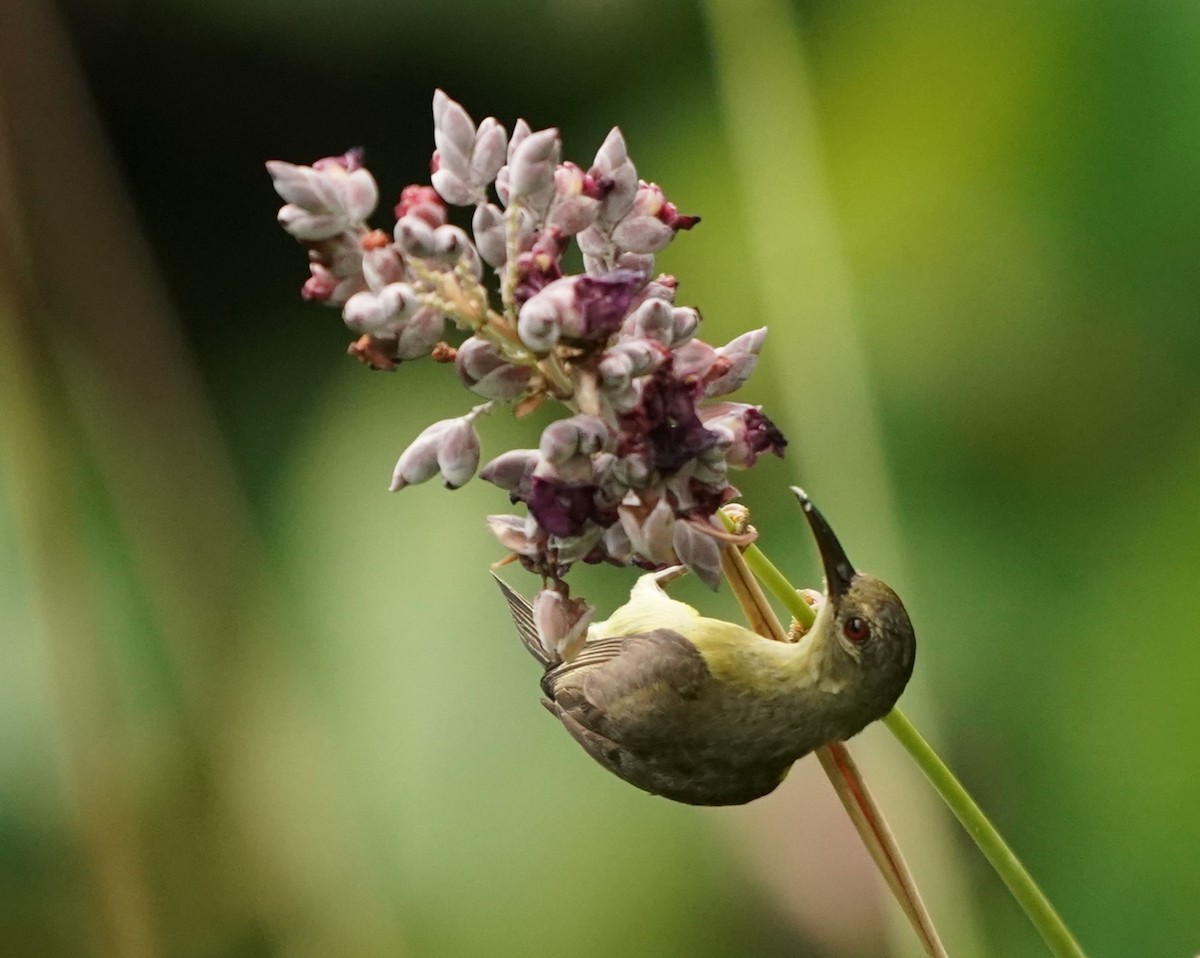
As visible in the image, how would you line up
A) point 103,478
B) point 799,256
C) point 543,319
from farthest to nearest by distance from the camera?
point 103,478 < point 799,256 < point 543,319

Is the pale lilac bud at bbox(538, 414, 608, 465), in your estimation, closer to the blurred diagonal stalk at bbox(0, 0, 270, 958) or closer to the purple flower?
the purple flower

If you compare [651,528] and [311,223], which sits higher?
[311,223]

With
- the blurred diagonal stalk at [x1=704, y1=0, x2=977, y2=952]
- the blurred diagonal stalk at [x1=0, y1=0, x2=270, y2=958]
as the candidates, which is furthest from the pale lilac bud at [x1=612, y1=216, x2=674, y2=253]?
the blurred diagonal stalk at [x1=0, y1=0, x2=270, y2=958]

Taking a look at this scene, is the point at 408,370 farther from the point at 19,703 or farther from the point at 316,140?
the point at 19,703

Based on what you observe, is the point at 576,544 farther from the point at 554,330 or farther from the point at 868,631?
the point at 868,631

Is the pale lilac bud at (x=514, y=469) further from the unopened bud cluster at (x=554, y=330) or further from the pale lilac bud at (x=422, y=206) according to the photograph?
the pale lilac bud at (x=422, y=206)

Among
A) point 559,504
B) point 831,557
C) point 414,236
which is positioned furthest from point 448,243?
point 831,557
